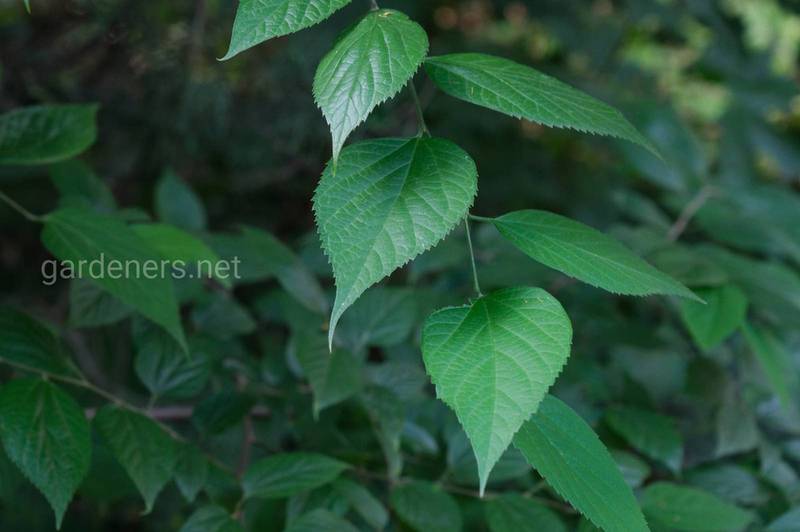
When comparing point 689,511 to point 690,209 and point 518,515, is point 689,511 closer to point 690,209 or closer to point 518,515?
point 518,515

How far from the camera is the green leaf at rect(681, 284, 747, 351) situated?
94 cm

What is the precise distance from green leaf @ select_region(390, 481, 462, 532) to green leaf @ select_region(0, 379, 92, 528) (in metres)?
0.29

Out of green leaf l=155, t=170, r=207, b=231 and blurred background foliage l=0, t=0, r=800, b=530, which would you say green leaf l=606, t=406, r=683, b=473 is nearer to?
blurred background foliage l=0, t=0, r=800, b=530

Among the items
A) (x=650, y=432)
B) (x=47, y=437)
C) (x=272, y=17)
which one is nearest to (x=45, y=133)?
(x=47, y=437)

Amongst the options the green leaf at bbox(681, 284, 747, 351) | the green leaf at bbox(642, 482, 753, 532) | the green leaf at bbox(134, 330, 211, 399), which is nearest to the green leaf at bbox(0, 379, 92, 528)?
the green leaf at bbox(134, 330, 211, 399)

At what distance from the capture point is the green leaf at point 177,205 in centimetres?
120

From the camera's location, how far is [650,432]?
3.28 feet

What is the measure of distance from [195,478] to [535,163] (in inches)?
Result: 63.9

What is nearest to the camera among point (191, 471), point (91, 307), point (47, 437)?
point (47, 437)

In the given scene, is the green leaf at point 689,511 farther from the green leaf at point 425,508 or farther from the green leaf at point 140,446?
the green leaf at point 140,446

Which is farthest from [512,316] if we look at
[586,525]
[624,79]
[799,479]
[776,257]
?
[624,79]

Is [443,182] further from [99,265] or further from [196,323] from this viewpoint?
[196,323]

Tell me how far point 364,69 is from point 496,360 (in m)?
0.20

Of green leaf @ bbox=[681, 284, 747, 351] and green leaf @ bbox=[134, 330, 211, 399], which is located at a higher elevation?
green leaf @ bbox=[681, 284, 747, 351]
